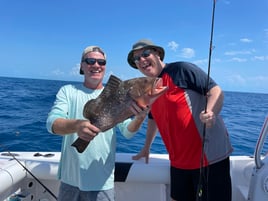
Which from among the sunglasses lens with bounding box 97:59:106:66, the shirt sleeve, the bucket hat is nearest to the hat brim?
the bucket hat

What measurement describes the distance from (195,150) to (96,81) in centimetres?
133

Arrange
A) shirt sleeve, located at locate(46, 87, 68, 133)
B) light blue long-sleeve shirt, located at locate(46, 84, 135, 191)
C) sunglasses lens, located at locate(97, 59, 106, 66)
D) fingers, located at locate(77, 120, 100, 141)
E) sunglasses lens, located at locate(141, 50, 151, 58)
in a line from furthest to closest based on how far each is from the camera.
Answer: sunglasses lens, located at locate(141, 50, 151, 58)
sunglasses lens, located at locate(97, 59, 106, 66)
light blue long-sleeve shirt, located at locate(46, 84, 135, 191)
shirt sleeve, located at locate(46, 87, 68, 133)
fingers, located at locate(77, 120, 100, 141)

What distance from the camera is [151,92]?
2.22 meters

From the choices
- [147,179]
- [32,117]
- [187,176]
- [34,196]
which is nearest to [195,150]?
[187,176]

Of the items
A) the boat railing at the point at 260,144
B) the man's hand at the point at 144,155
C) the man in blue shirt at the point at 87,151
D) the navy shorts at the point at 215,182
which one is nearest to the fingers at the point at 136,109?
the man in blue shirt at the point at 87,151

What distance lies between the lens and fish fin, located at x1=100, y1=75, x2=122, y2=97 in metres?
2.24

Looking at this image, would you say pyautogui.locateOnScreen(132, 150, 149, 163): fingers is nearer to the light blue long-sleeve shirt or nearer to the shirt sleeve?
the light blue long-sleeve shirt

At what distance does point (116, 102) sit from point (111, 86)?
0.15 m

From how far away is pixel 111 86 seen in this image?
225cm

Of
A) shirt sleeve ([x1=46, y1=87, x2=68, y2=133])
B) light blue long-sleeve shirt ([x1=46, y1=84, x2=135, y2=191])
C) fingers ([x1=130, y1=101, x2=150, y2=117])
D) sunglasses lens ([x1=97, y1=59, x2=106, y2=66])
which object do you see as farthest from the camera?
sunglasses lens ([x1=97, y1=59, x2=106, y2=66])

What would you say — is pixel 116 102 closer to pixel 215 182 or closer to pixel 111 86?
pixel 111 86

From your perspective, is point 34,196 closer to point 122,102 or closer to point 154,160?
point 154,160

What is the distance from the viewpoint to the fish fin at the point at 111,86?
224 centimetres

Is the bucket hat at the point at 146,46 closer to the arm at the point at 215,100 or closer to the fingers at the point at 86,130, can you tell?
the arm at the point at 215,100
